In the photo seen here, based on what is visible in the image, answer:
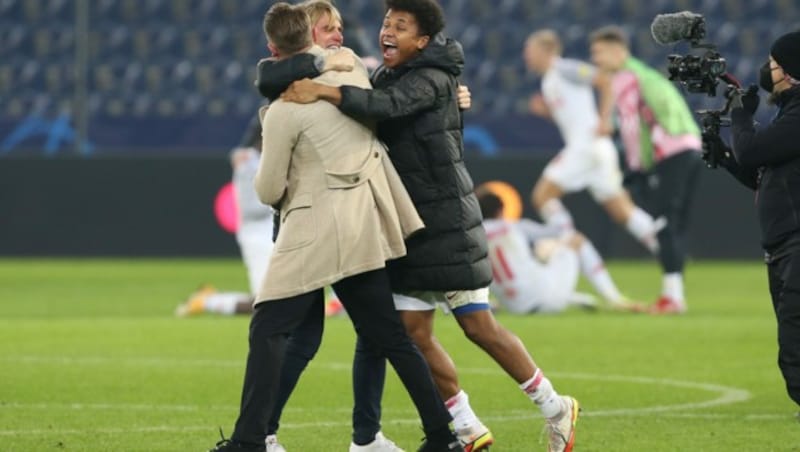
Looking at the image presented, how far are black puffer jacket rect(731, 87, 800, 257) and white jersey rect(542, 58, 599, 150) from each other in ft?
39.8

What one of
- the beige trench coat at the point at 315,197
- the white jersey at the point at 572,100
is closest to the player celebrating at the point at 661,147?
the white jersey at the point at 572,100

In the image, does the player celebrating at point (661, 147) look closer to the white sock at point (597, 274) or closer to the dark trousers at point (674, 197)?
the dark trousers at point (674, 197)

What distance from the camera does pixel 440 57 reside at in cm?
796

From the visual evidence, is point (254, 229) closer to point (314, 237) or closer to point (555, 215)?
point (555, 215)

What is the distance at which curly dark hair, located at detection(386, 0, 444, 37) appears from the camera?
7.96 meters

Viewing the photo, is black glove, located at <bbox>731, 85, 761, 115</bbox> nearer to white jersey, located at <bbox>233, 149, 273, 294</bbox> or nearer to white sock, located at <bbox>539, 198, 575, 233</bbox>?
white jersey, located at <bbox>233, 149, 273, 294</bbox>

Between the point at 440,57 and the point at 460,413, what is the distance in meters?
1.49

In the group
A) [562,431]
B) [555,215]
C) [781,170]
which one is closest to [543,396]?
[562,431]

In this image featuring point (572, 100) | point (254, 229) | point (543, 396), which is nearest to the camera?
point (543, 396)

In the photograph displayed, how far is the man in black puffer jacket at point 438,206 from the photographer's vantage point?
7.89 m

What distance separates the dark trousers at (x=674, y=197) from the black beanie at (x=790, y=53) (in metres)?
8.82

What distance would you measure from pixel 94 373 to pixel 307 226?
4.56 metres

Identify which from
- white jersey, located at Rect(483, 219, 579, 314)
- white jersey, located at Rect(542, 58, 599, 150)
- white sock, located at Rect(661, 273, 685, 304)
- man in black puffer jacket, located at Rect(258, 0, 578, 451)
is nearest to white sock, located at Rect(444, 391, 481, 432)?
man in black puffer jacket, located at Rect(258, 0, 578, 451)

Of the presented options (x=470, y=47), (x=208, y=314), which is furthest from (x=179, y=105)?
(x=208, y=314)
